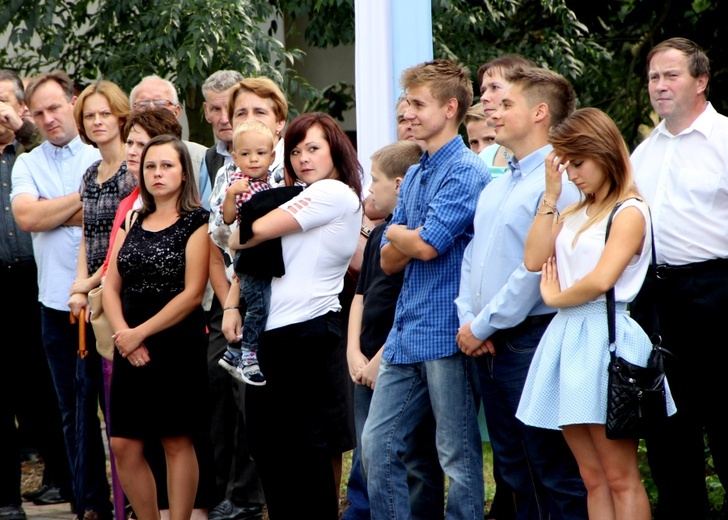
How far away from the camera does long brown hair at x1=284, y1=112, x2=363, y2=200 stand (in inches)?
196

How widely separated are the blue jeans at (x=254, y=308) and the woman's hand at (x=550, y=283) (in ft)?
4.23

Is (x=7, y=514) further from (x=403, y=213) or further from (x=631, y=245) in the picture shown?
(x=631, y=245)

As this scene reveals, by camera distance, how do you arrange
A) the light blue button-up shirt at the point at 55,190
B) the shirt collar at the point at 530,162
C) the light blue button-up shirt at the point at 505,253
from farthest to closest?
the light blue button-up shirt at the point at 55,190, the shirt collar at the point at 530,162, the light blue button-up shirt at the point at 505,253

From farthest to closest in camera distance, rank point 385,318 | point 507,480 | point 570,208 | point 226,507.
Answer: point 226,507 < point 385,318 < point 507,480 < point 570,208

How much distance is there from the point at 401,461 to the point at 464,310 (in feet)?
2.30

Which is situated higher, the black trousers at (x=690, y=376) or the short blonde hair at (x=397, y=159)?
the short blonde hair at (x=397, y=159)

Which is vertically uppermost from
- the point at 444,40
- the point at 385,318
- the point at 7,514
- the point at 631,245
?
the point at 444,40

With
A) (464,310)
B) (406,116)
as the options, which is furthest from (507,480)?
(406,116)

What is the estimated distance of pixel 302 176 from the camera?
4.98 m

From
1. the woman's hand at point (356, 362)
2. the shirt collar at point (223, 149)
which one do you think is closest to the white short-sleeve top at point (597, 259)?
the woman's hand at point (356, 362)

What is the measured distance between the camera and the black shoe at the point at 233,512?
5.98 m

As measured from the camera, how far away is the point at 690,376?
16.1 feet

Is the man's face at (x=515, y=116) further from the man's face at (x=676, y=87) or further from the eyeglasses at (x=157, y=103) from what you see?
the eyeglasses at (x=157, y=103)

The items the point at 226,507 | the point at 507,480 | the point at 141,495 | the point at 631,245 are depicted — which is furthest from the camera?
the point at 226,507
